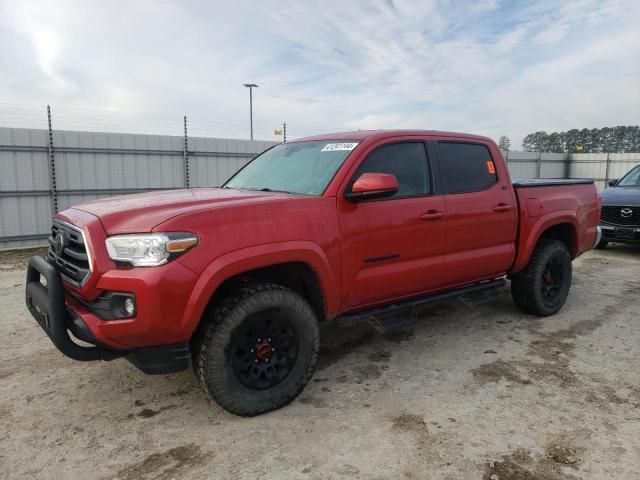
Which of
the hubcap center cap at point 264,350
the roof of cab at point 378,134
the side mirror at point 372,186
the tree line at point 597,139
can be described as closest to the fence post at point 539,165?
the tree line at point 597,139

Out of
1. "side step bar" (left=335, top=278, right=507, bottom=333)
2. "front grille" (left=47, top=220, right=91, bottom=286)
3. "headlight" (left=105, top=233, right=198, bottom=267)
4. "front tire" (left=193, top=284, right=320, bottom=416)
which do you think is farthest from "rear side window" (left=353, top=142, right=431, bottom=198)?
"front grille" (left=47, top=220, right=91, bottom=286)

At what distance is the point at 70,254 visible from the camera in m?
2.84

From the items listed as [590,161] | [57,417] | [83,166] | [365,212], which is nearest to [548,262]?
[365,212]

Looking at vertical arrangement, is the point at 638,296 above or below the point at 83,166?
below

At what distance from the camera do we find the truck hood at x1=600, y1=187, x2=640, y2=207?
8.28 metres

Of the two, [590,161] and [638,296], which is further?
[590,161]

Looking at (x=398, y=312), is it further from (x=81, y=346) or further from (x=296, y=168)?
(x=81, y=346)

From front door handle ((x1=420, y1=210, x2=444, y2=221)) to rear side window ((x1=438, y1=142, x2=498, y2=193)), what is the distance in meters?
0.28

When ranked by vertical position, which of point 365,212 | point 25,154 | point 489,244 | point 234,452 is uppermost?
point 25,154

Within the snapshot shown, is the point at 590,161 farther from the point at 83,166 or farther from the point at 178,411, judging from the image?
the point at 178,411

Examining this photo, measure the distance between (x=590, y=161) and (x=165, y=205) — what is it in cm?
2540

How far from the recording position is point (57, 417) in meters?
2.95

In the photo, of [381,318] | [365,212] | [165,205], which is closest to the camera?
[165,205]

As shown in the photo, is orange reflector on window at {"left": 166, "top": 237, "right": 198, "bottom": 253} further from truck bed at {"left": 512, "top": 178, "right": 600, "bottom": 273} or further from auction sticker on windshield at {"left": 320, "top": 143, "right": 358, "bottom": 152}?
truck bed at {"left": 512, "top": 178, "right": 600, "bottom": 273}
